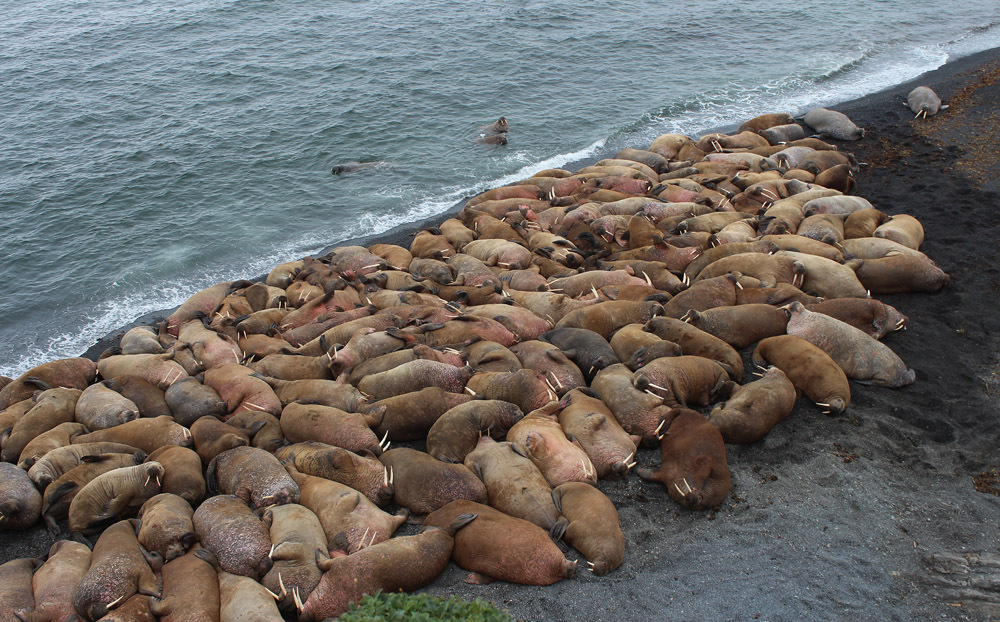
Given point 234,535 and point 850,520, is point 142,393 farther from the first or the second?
point 850,520

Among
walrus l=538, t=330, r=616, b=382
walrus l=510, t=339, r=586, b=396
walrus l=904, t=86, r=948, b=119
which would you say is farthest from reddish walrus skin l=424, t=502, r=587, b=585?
walrus l=904, t=86, r=948, b=119

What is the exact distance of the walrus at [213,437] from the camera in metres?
7.69

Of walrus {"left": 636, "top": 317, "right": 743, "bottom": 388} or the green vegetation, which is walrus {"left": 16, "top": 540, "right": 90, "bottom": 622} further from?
walrus {"left": 636, "top": 317, "right": 743, "bottom": 388}

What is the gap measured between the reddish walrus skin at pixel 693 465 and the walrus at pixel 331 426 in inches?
126

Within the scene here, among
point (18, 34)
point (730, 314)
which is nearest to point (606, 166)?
point (730, 314)

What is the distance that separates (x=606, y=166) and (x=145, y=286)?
37.5 ft

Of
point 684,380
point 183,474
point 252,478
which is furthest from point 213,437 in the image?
point 684,380

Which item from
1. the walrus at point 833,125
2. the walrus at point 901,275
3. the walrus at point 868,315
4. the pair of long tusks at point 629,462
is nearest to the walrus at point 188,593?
the pair of long tusks at point 629,462

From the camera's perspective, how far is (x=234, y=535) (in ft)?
20.9

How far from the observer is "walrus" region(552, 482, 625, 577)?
19.9 ft

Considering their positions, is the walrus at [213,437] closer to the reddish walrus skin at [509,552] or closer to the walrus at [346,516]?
the walrus at [346,516]

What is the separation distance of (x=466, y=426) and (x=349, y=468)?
1409 millimetres

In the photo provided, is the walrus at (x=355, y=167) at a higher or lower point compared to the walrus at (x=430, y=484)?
higher

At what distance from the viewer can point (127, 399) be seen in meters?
9.13
